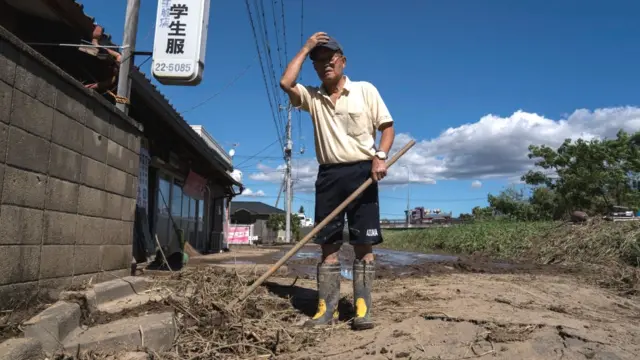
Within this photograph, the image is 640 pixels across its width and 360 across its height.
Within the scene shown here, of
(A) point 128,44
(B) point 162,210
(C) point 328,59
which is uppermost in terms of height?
(A) point 128,44

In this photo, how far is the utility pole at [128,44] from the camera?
14.8 feet

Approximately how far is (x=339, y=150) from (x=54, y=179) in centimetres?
191

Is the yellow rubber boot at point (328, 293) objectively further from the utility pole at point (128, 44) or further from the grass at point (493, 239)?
the grass at point (493, 239)

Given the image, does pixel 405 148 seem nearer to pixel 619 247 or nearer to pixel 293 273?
pixel 293 273

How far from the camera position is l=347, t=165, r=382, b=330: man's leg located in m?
3.17

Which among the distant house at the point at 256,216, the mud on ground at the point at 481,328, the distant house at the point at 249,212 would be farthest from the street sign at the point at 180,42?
the distant house at the point at 249,212

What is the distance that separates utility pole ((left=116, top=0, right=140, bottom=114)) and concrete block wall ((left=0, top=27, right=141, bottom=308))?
70 cm

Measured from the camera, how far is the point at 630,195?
21.3 meters

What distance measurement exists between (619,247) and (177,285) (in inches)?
325

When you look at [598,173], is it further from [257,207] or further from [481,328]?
[257,207]

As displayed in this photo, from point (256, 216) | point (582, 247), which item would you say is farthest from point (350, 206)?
point (256, 216)

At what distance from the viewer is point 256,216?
47.1 m

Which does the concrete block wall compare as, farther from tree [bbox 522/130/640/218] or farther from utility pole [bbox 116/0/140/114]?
tree [bbox 522/130/640/218]

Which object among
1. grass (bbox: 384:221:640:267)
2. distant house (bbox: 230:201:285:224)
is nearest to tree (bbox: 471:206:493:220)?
grass (bbox: 384:221:640:267)
